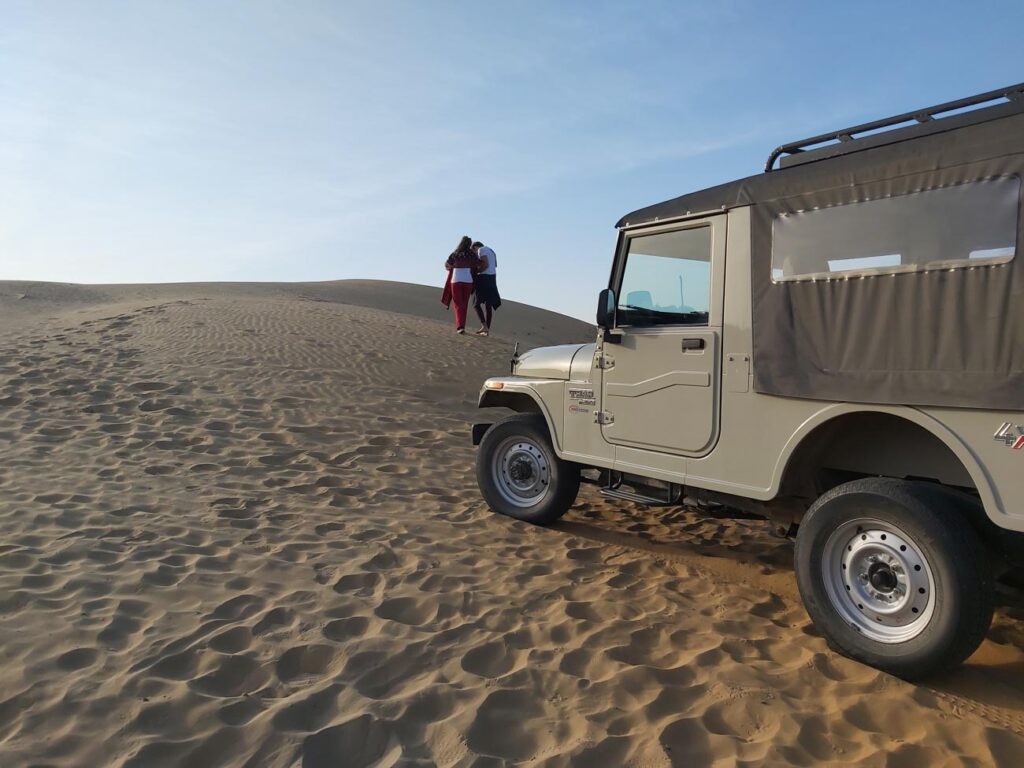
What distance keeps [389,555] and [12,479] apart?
146 inches

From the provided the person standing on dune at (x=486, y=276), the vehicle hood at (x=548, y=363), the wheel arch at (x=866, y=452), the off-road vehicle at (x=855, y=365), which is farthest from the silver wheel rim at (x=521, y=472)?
the person standing on dune at (x=486, y=276)

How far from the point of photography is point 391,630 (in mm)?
4109

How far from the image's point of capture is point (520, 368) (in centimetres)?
654

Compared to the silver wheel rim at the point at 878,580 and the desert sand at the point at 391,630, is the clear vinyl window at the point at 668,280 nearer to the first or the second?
the silver wheel rim at the point at 878,580

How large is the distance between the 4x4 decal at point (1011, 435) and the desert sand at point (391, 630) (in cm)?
122

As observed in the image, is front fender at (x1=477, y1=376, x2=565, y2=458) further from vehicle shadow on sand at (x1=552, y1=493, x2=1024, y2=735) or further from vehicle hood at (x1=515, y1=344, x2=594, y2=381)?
vehicle shadow on sand at (x1=552, y1=493, x2=1024, y2=735)

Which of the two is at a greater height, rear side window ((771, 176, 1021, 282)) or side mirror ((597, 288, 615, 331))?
rear side window ((771, 176, 1021, 282))

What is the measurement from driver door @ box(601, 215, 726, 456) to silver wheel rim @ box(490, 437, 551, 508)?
1.02m

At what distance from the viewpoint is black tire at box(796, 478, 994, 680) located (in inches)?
137

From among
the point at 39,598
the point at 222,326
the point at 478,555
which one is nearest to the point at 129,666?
the point at 39,598

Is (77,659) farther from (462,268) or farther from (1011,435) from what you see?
(462,268)

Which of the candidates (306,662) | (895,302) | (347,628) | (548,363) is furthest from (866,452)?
(306,662)

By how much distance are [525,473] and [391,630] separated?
8.36 feet

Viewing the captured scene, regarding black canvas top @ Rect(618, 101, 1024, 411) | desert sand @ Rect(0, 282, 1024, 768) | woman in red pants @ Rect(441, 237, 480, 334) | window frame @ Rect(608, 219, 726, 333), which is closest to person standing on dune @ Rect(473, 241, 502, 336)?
woman in red pants @ Rect(441, 237, 480, 334)
